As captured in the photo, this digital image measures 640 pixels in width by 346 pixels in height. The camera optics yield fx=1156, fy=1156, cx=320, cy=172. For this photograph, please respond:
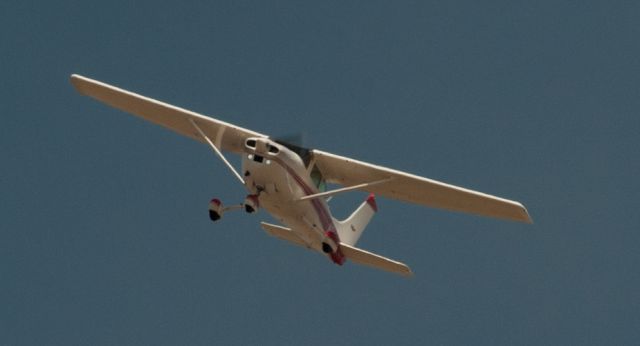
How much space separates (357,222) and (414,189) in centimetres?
485

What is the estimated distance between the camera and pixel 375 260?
2584 centimetres

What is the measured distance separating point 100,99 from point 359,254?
296 inches

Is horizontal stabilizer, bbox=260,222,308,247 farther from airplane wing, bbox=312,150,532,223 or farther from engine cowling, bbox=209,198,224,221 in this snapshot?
engine cowling, bbox=209,198,224,221

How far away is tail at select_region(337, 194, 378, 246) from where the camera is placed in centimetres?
2847

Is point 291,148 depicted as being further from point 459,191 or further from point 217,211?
point 459,191

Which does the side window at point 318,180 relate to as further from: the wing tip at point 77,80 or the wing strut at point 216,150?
the wing tip at point 77,80

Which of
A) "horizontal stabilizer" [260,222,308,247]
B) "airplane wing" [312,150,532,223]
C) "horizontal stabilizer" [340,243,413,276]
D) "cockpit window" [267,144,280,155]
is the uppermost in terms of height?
"cockpit window" [267,144,280,155]

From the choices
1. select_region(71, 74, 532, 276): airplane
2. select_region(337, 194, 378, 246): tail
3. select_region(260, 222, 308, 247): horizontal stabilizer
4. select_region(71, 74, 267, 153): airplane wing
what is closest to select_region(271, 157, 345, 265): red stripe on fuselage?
select_region(71, 74, 532, 276): airplane

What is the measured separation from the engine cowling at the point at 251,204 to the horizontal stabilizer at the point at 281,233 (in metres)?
3.34

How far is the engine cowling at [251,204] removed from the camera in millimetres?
23578

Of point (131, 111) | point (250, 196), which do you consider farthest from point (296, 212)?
point (131, 111)

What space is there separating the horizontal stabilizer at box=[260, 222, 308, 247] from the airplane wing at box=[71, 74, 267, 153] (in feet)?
8.00

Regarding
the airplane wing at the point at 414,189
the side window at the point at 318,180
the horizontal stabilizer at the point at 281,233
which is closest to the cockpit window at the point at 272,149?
the airplane wing at the point at 414,189

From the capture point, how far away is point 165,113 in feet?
88.8
